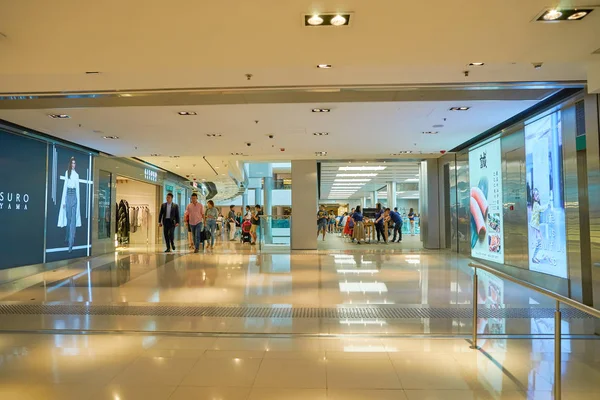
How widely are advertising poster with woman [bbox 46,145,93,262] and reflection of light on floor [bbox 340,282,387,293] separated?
261 inches

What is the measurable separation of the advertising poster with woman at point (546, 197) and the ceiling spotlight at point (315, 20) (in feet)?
14.9

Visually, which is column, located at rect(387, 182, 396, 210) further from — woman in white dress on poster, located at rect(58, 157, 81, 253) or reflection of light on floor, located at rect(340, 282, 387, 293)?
reflection of light on floor, located at rect(340, 282, 387, 293)

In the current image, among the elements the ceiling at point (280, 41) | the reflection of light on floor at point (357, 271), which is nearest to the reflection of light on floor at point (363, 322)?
the ceiling at point (280, 41)

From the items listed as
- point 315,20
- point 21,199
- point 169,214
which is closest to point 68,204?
point 21,199

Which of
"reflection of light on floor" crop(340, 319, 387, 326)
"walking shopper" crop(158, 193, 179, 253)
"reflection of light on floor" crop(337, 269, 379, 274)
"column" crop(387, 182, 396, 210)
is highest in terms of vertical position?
"column" crop(387, 182, 396, 210)

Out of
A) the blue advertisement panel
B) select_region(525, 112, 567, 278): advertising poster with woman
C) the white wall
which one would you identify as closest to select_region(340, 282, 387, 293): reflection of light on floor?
select_region(525, 112, 567, 278): advertising poster with woman

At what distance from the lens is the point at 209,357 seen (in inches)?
128

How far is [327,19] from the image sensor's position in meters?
3.26

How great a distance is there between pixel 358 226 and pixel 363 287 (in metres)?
10.1

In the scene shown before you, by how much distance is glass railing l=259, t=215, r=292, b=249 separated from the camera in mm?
13359

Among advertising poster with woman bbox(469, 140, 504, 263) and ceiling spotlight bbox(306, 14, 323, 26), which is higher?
ceiling spotlight bbox(306, 14, 323, 26)

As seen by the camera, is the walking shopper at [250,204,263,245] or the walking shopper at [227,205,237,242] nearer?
the walking shopper at [250,204,263,245]

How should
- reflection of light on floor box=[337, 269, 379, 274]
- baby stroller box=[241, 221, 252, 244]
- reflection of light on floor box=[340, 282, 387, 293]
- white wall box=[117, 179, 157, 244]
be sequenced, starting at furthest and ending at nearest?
1. white wall box=[117, 179, 157, 244]
2. baby stroller box=[241, 221, 252, 244]
3. reflection of light on floor box=[337, 269, 379, 274]
4. reflection of light on floor box=[340, 282, 387, 293]

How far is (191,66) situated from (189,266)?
213 inches
